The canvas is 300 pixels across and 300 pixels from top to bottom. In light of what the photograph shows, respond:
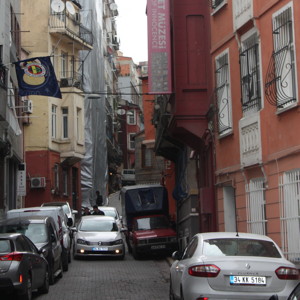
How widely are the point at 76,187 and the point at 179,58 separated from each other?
88.7ft

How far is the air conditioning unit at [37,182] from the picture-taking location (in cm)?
4081

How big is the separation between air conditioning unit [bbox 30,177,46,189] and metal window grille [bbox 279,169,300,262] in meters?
27.2

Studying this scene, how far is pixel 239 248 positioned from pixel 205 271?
92 centimetres

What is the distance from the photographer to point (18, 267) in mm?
13766

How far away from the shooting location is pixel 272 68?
1562 centimetres

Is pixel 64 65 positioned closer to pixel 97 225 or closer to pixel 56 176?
pixel 56 176

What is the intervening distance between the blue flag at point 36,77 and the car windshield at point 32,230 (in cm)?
443

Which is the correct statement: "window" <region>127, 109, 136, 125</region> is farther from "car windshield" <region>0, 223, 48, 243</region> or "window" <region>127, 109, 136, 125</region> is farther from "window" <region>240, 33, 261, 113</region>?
"window" <region>240, 33, 261, 113</region>

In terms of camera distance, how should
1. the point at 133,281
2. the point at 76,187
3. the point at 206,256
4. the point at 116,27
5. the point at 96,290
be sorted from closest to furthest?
the point at 206,256
the point at 96,290
the point at 133,281
the point at 76,187
the point at 116,27

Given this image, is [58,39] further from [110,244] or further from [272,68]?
[272,68]

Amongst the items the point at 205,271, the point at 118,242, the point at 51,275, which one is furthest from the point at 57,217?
the point at 205,271

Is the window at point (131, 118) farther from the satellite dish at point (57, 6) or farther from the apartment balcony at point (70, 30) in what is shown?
the satellite dish at point (57, 6)

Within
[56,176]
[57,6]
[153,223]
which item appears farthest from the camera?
[56,176]

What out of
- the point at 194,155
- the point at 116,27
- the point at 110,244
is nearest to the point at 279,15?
the point at 194,155
